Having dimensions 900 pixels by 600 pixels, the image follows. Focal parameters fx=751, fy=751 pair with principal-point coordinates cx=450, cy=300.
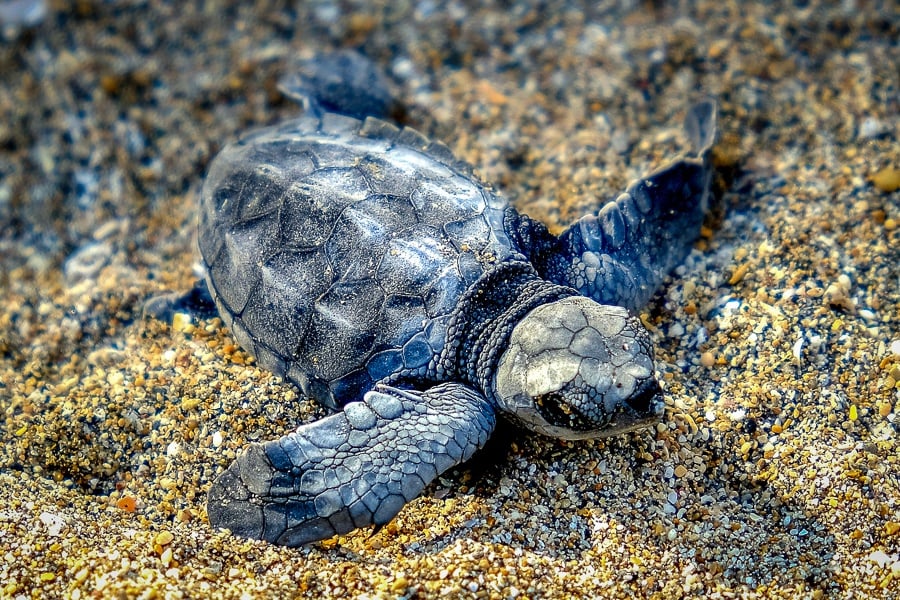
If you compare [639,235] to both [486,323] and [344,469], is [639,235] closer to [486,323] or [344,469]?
[486,323]

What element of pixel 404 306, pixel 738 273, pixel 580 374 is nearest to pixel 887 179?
pixel 738 273

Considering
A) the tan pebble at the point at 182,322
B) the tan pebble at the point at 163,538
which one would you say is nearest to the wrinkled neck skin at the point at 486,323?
the tan pebble at the point at 163,538

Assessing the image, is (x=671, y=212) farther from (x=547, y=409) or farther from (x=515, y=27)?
(x=515, y=27)

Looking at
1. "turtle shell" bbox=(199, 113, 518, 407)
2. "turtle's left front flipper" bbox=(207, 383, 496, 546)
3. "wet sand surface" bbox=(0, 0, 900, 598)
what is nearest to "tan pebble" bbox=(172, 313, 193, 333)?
"wet sand surface" bbox=(0, 0, 900, 598)

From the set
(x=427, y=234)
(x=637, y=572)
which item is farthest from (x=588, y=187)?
(x=637, y=572)

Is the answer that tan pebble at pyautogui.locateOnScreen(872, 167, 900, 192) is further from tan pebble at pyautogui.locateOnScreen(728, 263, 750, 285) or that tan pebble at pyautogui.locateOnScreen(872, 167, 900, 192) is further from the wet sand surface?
tan pebble at pyautogui.locateOnScreen(728, 263, 750, 285)

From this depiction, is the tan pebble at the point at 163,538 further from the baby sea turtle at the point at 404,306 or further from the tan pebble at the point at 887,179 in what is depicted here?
the tan pebble at the point at 887,179

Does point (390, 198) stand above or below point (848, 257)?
above
